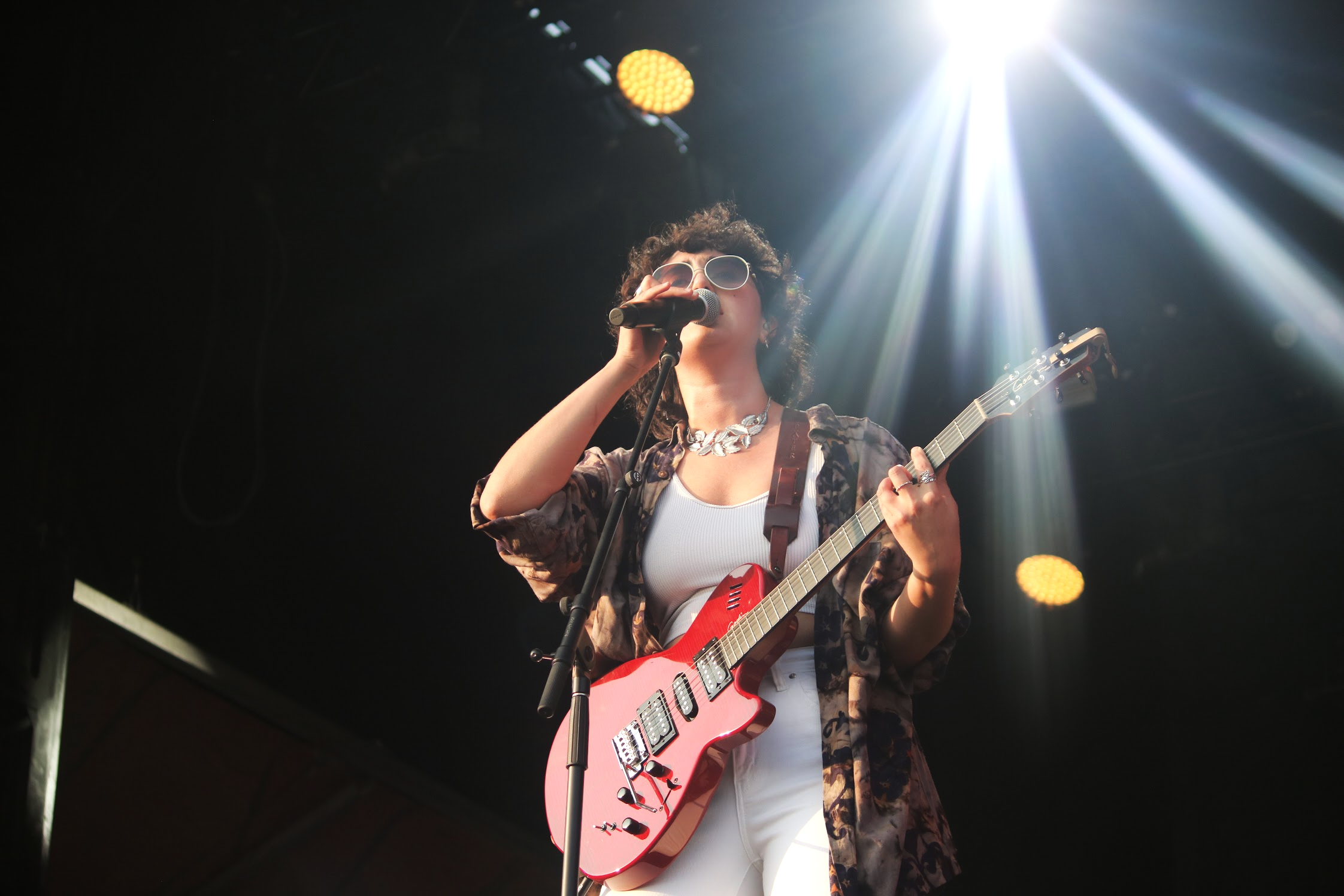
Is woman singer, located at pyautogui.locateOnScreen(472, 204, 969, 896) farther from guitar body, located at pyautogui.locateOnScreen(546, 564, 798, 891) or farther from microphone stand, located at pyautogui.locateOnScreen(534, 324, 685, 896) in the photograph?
microphone stand, located at pyautogui.locateOnScreen(534, 324, 685, 896)

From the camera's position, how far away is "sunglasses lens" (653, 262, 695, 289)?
2.05 meters

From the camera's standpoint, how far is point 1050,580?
4250 mm

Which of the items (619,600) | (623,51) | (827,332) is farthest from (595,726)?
(623,51)

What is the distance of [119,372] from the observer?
12.6ft

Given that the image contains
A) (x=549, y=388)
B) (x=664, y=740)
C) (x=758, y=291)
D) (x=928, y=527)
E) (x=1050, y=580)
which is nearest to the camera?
(x=928, y=527)

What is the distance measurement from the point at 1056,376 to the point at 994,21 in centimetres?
224

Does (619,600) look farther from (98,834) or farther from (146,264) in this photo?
(146,264)

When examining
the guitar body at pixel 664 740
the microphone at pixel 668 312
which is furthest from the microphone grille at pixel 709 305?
the guitar body at pixel 664 740

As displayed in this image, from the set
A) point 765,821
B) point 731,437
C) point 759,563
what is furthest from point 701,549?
point 765,821

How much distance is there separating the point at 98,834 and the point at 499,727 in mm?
1420

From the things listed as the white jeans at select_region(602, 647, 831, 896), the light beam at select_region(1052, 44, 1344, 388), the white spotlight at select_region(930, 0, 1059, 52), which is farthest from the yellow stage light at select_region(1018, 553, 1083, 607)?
the white jeans at select_region(602, 647, 831, 896)

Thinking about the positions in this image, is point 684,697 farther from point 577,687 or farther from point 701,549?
point 701,549

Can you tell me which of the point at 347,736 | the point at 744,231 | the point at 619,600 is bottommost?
the point at 619,600

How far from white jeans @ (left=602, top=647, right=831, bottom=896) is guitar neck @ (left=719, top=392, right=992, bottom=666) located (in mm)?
127
